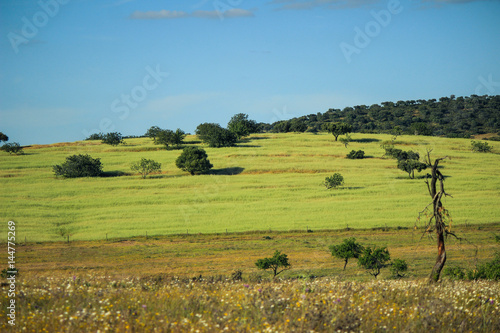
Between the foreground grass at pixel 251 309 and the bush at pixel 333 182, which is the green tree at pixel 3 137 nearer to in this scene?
the bush at pixel 333 182

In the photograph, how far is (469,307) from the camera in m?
9.34

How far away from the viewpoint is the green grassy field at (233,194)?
47312 millimetres

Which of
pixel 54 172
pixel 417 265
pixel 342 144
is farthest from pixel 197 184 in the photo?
pixel 342 144

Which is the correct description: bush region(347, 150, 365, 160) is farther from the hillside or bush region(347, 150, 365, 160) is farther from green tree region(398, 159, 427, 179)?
the hillside

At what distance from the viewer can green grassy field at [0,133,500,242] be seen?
4731 cm

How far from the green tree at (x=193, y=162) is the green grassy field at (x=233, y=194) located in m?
2.24

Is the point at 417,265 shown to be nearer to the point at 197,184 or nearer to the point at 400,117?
the point at 197,184

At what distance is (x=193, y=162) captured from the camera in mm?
78062

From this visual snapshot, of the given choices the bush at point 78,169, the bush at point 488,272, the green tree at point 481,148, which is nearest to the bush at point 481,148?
the green tree at point 481,148

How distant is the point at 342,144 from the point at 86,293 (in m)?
106

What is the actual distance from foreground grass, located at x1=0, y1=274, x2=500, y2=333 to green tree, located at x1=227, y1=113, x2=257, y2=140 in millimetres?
107144

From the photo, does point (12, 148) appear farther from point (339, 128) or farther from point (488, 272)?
→ point (488, 272)

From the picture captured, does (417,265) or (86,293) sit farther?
(417,265)

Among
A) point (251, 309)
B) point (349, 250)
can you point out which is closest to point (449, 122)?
point (349, 250)
